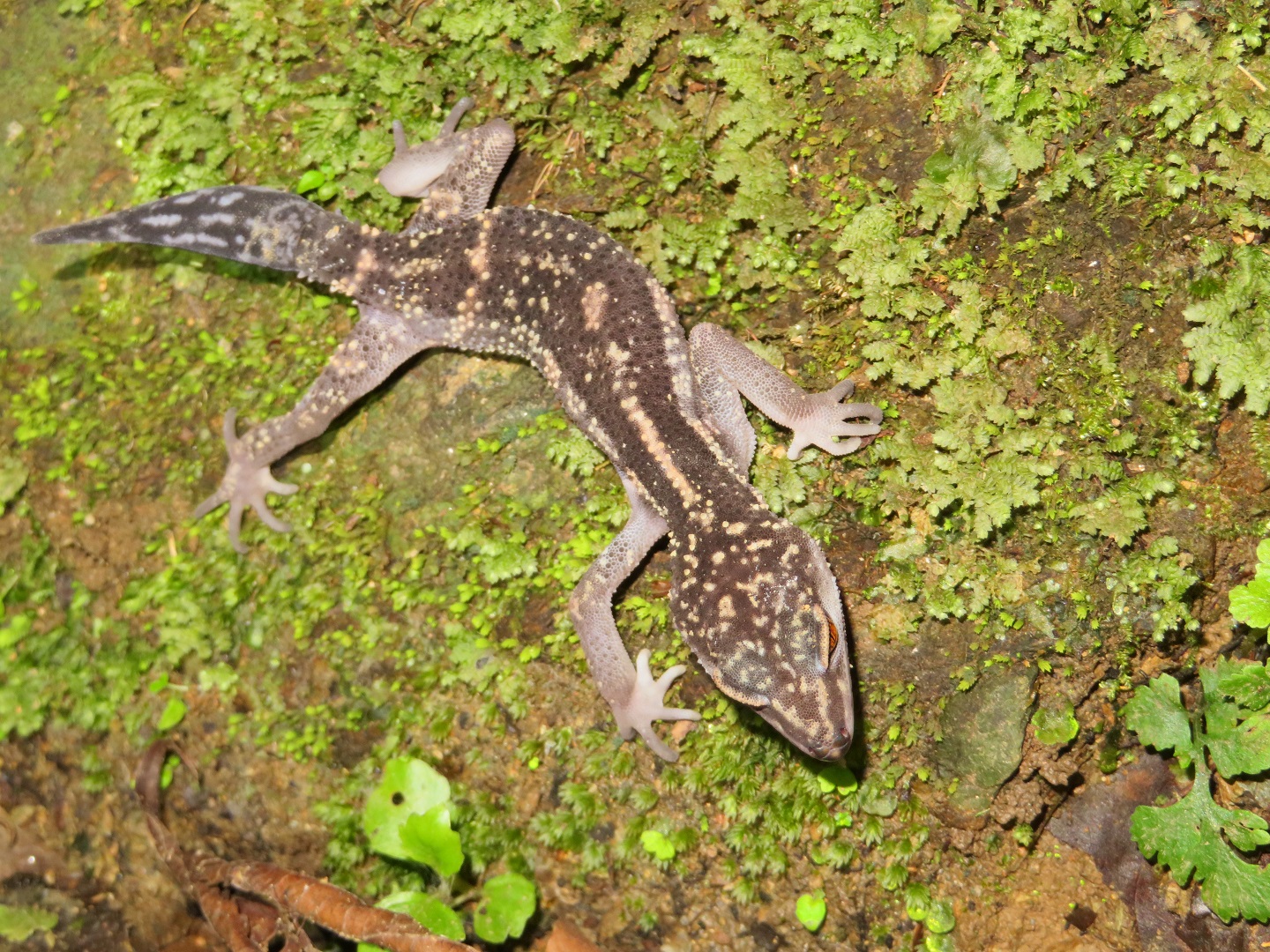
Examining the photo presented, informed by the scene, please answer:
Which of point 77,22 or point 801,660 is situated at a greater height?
point 77,22

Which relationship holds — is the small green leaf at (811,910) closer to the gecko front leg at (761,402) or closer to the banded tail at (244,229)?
the gecko front leg at (761,402)

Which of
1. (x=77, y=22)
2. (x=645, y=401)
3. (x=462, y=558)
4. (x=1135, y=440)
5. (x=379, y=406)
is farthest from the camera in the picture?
(x=77, y=22)

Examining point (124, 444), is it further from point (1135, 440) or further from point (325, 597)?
point (1135, 440)

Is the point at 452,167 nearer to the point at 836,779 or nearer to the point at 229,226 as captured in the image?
the point at 229,226

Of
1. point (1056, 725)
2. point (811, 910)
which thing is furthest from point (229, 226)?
point (1056, 725)

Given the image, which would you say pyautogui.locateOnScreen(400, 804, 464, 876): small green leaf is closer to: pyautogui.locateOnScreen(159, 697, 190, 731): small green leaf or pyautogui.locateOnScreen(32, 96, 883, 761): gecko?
pyautogui.locateOnScreen(32, 96, 883, 761): gecko

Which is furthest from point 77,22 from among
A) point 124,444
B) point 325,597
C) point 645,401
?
point 645,401

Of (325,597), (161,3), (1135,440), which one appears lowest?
(325,597)

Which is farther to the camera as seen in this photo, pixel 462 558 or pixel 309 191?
pixel 309 191
